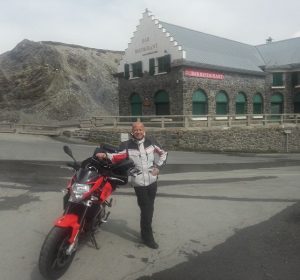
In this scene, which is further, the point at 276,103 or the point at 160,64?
the point at 276,103

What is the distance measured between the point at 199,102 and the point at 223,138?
5617mm

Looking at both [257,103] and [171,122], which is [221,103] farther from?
[171,122]

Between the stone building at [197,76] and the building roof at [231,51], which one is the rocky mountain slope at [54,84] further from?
the building roof at [231,51]

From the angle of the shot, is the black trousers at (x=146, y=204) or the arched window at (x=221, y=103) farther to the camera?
the arched window at (x=221, y=103)

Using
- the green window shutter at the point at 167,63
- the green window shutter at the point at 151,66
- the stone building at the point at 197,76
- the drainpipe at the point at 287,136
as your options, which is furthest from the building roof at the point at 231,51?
the drainpipe at the point at 287,136

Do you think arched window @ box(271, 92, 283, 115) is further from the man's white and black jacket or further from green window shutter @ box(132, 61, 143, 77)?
the man's white and black jacket

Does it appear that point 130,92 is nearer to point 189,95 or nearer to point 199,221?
point 189,95

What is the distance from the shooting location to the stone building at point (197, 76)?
96.5ft

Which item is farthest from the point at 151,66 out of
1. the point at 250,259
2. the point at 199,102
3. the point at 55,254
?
the point at 55,254

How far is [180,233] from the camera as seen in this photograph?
608 centimetres

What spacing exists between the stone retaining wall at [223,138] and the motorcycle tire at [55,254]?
64.0 ft

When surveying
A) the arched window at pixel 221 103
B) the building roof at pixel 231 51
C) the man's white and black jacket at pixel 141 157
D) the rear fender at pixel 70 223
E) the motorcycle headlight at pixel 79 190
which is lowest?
the rear fender at pixel 70 223

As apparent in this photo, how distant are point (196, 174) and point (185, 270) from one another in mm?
8331

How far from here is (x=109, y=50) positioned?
7288 centimetres
